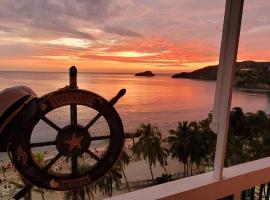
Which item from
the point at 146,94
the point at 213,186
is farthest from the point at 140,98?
the point at 213,186

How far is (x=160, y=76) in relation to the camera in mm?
1476

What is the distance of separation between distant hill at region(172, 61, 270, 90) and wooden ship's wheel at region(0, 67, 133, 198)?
56 cm

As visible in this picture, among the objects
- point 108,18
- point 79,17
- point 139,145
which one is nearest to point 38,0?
point 79,17

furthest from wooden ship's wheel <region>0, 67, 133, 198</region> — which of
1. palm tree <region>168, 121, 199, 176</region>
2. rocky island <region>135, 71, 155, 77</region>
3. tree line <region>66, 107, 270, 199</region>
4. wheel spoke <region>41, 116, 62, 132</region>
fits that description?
palm tree <region>168, 121, 199, 176</region>

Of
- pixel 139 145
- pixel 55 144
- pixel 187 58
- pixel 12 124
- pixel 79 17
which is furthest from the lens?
pixel 187 58

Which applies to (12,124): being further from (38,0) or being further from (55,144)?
(38,0)

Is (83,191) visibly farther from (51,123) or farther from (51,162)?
(51,123)

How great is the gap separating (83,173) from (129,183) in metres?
0.42

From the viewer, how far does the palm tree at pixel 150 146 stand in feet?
4.60

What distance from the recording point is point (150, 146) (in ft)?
4.95

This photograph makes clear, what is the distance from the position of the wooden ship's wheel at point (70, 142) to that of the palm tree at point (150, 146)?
0.21 m

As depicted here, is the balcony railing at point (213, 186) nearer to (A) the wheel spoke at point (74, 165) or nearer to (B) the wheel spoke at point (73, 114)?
(A) the wheel spoke at point (74, 165)

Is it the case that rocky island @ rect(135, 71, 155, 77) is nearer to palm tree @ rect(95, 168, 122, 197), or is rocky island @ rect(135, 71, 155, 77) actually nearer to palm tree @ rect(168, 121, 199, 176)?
palm tree @ rect(168, 121, 199, 176)

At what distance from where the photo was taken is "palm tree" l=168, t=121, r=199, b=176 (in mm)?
1616
